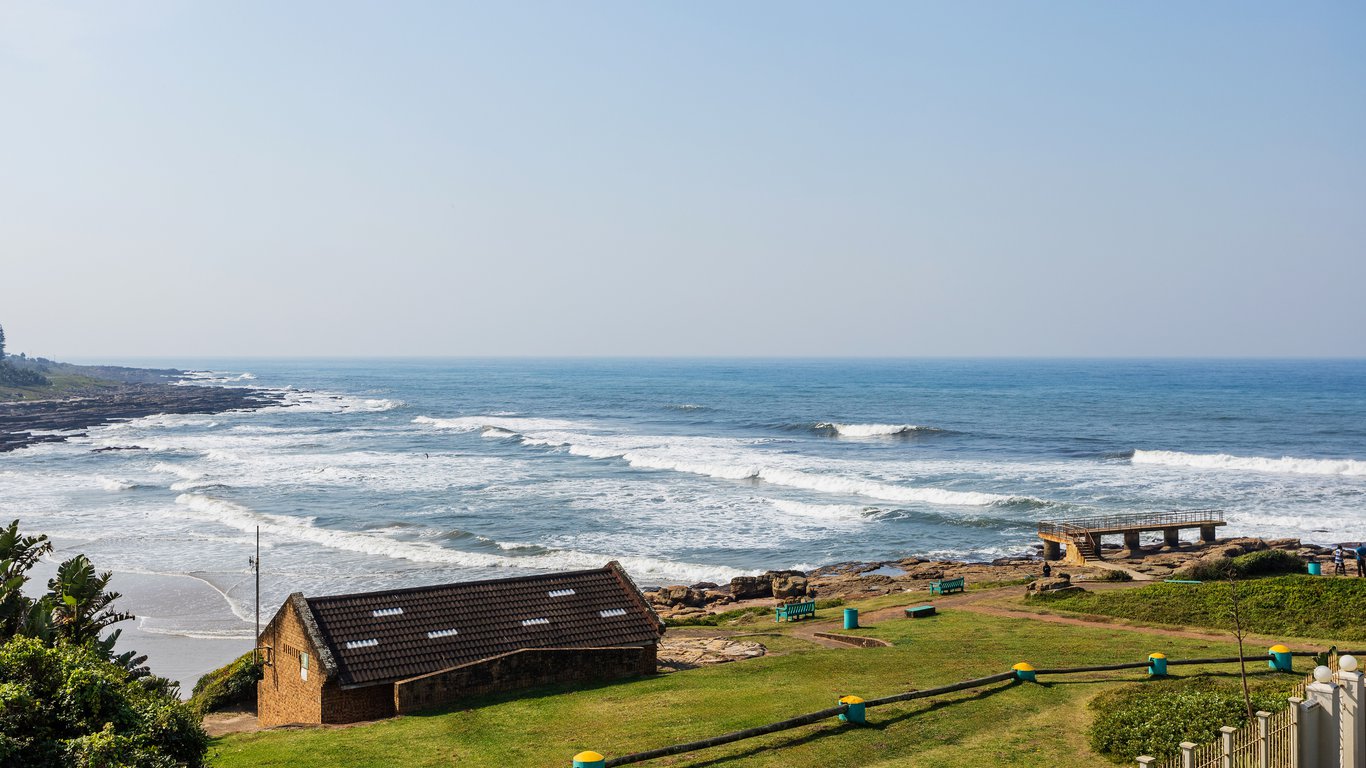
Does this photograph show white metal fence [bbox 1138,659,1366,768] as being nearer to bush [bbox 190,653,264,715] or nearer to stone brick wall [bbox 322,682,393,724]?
stone brick wall [bbox 322,682,393,724]

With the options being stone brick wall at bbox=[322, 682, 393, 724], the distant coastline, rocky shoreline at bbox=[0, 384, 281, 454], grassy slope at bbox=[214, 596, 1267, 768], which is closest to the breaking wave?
the distant coastline

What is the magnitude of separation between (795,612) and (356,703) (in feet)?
50.4

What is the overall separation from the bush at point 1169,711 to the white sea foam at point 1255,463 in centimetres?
5824

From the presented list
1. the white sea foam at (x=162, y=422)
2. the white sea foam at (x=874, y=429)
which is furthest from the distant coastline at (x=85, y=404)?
the white sea foam at (x=874, y=429)

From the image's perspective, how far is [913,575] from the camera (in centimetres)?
4162

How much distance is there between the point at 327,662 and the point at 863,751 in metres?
11.4

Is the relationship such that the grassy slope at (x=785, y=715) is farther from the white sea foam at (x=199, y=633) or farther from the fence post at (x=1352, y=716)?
the white sea foam at (x=199, y=633)

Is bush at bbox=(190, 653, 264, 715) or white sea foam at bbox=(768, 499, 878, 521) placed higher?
bush at bbox=(190, 653, 264, 715)

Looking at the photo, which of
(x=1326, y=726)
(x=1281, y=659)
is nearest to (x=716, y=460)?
(x=1281, y=659)

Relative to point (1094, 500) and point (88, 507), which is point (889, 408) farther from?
point (88, 507)

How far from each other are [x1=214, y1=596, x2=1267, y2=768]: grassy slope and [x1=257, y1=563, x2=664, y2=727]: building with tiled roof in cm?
83

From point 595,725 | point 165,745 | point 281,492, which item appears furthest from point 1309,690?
point 281,492

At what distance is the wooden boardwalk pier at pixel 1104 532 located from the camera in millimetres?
43750

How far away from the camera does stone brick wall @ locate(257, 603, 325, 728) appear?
2136cm
